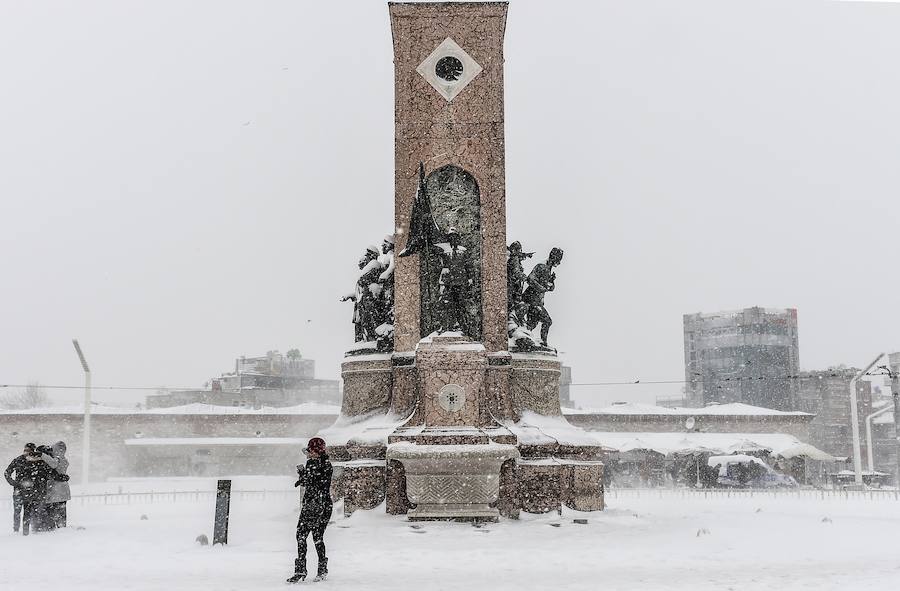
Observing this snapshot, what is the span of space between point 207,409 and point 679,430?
79.3 feet

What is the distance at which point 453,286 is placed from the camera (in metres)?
18.8

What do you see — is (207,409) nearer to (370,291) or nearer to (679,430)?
(679,430)

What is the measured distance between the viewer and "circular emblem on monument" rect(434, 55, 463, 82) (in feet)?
67.5

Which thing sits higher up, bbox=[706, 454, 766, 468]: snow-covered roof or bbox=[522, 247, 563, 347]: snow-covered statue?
bbox=[522, 247, 563, 347]: snow-covered statue

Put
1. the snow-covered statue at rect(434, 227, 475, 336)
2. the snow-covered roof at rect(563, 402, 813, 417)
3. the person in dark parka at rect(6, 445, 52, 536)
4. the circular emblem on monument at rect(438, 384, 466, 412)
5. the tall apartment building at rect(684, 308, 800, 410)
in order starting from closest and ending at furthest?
the person in dark parka at rect(6, 445, 52, 536) → the circular emblem on monument at rect(438, 384, 466, 412) → the snow-covered statue at rect(434, 227, 475, 336) → the snow-covered roof at rect(563, 402, 813, 417) → the tall apartment building at rect(684, 308, 800, 410)

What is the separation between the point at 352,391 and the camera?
20406 millimetres

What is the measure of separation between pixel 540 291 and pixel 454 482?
606cm

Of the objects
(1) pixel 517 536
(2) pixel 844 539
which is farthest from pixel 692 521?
(1) pixel 517 536

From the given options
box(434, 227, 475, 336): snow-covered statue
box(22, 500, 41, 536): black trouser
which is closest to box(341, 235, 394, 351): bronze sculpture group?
box(434, 227, 475, 336): snow-covered statue

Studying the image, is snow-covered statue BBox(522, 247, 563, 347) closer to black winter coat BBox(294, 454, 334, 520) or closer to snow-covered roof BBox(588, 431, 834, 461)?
black winter coat BBox(294, 454, 334, 520)

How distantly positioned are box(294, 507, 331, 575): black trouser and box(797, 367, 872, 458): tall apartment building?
66.7 metres

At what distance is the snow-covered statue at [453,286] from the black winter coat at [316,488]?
7398 mm

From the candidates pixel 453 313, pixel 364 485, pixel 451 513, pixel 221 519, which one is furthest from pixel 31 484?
pixel 453 313

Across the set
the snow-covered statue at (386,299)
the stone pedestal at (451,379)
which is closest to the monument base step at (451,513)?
the stone pedestal at (451,379)
